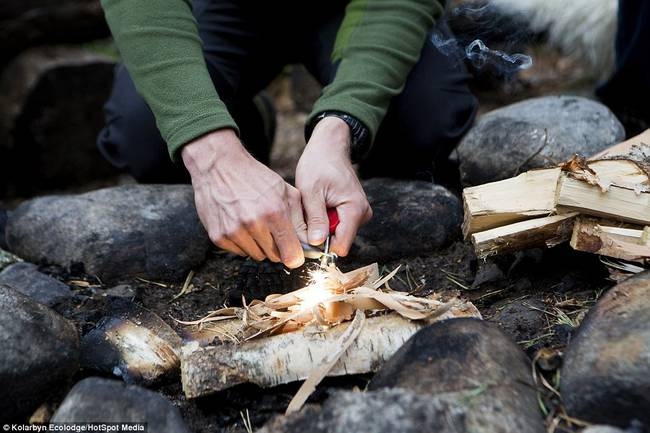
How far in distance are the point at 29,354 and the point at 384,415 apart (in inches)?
34.6

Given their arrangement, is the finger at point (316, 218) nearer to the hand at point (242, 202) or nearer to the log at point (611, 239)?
the hand at point (242, 202)

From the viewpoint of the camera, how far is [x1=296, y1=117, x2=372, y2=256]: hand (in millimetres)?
2010

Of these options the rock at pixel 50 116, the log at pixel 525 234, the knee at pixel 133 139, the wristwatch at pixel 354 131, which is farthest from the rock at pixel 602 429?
the rock at pixel 50 116

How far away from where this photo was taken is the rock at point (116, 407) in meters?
1.53

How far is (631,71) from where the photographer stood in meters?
3.15

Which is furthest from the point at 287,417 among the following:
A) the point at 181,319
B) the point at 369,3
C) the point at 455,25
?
the point at 455,25

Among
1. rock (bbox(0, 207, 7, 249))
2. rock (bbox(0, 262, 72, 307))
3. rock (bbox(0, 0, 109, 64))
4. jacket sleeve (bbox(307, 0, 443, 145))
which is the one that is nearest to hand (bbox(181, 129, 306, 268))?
jacket sleeve (bbox(307, 0, 443, 145))

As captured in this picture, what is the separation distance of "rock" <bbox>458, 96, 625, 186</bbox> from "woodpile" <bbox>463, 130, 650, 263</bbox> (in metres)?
0.51

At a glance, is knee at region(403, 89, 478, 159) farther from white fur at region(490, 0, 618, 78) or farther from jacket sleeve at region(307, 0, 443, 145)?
white fur at region(490, 0, 618, 78)

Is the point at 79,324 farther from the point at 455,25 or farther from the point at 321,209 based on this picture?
the point at 455,25

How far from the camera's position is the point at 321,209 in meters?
2.02

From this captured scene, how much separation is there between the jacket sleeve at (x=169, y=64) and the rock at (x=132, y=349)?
54 centimetres

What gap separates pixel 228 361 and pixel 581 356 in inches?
33.8

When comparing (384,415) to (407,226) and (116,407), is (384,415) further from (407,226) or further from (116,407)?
→ (407,226)
